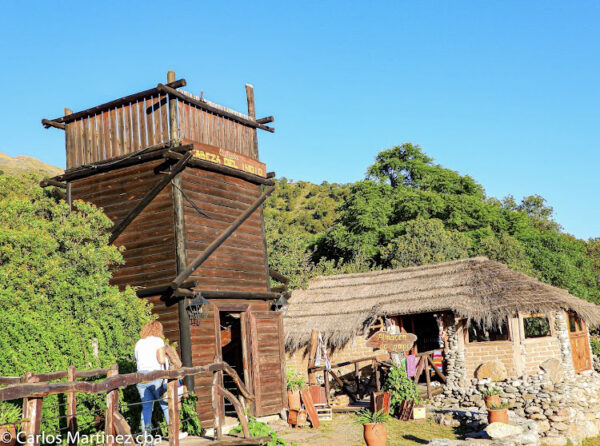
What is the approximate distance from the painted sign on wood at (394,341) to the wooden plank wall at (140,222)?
19.2 feet

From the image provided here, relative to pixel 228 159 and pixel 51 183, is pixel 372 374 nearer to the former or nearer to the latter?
pixel 228 159

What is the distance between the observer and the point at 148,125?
44.5 ft

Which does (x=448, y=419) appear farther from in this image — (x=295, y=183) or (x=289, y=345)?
(x=295, y=183)

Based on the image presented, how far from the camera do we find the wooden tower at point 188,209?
42.3 feet

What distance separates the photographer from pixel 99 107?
1426 cm

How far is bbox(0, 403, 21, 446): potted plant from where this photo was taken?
284 inches

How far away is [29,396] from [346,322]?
16159 mm

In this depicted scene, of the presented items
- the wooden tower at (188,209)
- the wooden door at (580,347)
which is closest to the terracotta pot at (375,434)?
the wooden tower at (188,209)

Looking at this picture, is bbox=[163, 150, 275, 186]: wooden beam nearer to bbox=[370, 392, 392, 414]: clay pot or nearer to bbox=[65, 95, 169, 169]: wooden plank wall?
bbox=[65, 95, 169, 169]: wooden plank wall

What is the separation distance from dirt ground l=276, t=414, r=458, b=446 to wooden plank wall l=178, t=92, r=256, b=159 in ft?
22.3

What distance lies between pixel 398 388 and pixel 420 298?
19.2ft

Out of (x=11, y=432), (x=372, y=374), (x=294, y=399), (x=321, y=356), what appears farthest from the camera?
(x=372, y=374)

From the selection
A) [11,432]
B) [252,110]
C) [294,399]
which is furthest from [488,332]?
[11,432]

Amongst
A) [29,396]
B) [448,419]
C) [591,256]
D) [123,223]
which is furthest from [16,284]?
[591,256]
